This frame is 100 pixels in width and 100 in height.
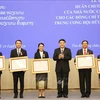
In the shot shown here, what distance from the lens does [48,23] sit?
27.8 feet

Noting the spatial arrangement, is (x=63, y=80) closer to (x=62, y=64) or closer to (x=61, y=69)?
(x=61, y=69)

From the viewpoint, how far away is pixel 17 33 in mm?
8438

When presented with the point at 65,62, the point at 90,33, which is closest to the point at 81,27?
the point at 90,33

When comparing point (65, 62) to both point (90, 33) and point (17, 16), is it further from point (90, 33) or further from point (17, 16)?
point (17, 16)

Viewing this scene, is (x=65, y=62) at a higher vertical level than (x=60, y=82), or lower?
higher

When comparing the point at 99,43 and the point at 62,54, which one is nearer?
the point at 62,54

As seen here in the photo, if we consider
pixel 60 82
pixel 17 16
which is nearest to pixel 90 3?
pixel 17 16

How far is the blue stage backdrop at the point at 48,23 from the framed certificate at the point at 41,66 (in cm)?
145

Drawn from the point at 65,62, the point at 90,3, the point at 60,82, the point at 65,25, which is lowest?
the point at 60,82

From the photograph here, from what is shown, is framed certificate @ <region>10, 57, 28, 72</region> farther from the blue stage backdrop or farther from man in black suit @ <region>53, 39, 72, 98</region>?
the blue stage backdrop

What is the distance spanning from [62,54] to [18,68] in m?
1.06

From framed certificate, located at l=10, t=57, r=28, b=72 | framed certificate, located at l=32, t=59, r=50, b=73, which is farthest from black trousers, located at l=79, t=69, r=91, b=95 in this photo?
framed certificate, located at l=10, t=57, r=28, b=72

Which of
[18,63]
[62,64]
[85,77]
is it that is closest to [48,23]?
[62,64]

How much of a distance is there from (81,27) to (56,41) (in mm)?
799
